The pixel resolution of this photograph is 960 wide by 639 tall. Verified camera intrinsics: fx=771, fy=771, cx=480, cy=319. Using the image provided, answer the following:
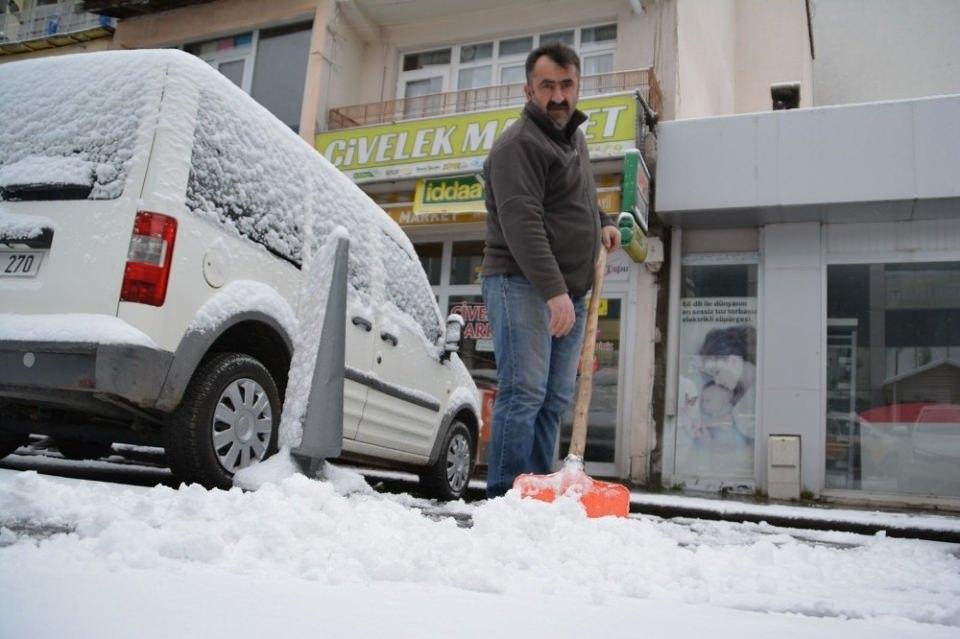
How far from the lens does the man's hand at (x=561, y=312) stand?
3.32m

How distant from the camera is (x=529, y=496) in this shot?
287cm

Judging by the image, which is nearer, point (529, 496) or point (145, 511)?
point (145, 511)

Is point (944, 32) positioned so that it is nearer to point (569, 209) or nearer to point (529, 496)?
point (569, 209)

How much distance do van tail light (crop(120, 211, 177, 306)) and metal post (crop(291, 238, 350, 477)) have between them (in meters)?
0.71

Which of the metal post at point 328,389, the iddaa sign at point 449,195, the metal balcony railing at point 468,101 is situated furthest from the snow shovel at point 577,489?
the metal balcony railing at point 468,101

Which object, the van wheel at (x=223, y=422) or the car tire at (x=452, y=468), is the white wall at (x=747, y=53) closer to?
the car tire at (x=452, y=468)

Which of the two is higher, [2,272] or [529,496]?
[2,272]

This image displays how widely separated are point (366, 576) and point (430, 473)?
3.98m

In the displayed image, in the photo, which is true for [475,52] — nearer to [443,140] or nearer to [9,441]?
[443,140]

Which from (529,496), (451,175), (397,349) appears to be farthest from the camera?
(451,175)

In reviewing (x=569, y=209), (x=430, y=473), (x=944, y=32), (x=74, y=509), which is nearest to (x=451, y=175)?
(x=430, y=473)

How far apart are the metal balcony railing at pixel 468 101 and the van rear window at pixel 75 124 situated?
23.0 feet

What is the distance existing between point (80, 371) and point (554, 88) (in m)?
2.38

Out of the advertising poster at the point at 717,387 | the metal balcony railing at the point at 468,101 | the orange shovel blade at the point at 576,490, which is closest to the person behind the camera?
the orange shovel blade at the point at 576,490
